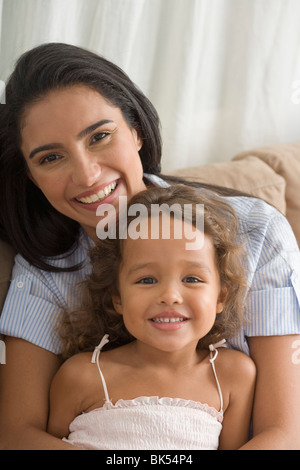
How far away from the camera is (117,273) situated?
1.59 meters

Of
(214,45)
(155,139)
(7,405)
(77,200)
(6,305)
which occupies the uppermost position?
(214,45)

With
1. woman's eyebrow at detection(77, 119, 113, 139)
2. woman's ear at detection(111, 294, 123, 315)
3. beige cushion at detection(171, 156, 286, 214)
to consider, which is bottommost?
woman's ear at detection(111, 294, 123, 315)

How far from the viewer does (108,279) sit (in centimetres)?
161

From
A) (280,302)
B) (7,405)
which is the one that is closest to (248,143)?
(280,302)

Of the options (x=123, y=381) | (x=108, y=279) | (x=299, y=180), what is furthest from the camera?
(x=299, y=180)

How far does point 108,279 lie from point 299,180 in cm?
87

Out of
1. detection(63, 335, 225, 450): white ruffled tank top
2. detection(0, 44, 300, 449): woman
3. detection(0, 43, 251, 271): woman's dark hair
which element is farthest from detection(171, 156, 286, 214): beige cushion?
detection(63, 335, 225, 450): white ruffled tank top

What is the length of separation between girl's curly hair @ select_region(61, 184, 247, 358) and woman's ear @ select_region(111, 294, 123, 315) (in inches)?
0.5

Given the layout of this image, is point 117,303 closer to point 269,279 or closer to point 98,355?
point 98,355

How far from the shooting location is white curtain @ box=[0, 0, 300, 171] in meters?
2.05

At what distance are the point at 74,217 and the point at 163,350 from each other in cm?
39

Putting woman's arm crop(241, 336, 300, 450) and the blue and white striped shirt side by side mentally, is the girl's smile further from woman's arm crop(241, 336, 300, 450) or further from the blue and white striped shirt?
woman's arm crop(241, 336, 300, 450)

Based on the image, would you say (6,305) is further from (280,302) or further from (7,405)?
(280,302)

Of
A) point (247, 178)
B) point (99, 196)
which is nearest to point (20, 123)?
point (99, 196)
